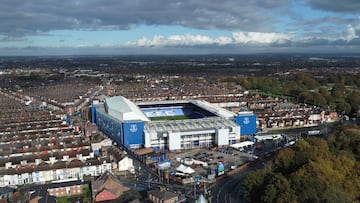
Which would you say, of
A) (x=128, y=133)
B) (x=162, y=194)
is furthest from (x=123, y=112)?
(x=162, y=194)

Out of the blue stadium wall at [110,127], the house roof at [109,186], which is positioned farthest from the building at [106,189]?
the blue stadium wall at [110,127]

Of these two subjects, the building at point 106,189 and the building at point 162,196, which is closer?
the building at point 162,196

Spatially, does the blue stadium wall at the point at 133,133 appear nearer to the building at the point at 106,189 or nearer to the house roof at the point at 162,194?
the building at the point at 106,189

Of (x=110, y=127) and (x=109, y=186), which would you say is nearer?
(x=109, y=186)

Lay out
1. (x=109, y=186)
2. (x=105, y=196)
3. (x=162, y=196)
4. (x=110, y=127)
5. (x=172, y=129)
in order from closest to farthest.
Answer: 1. (x=162, y=196)
2. (x=105, y=196)
3. (x=109, y=186)
4. (x=172, y=129)
5. (x=110, y=127)

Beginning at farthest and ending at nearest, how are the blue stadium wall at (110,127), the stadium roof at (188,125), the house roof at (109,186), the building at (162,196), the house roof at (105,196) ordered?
the blue stadium wall at (110,127) → the stadium roof at (188,125) → the house roof at (109,186) → the house roof at (105,196) → the building at (162,196)

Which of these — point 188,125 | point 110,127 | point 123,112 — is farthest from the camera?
point 110,127

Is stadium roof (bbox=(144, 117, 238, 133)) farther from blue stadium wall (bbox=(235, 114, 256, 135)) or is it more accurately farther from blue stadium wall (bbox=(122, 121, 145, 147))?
blue stadium wall (bbox=(235, 114, 256, 135))

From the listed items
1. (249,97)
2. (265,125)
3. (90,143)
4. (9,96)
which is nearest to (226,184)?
(90,143)

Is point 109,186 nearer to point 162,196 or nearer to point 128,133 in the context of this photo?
point 162,196
